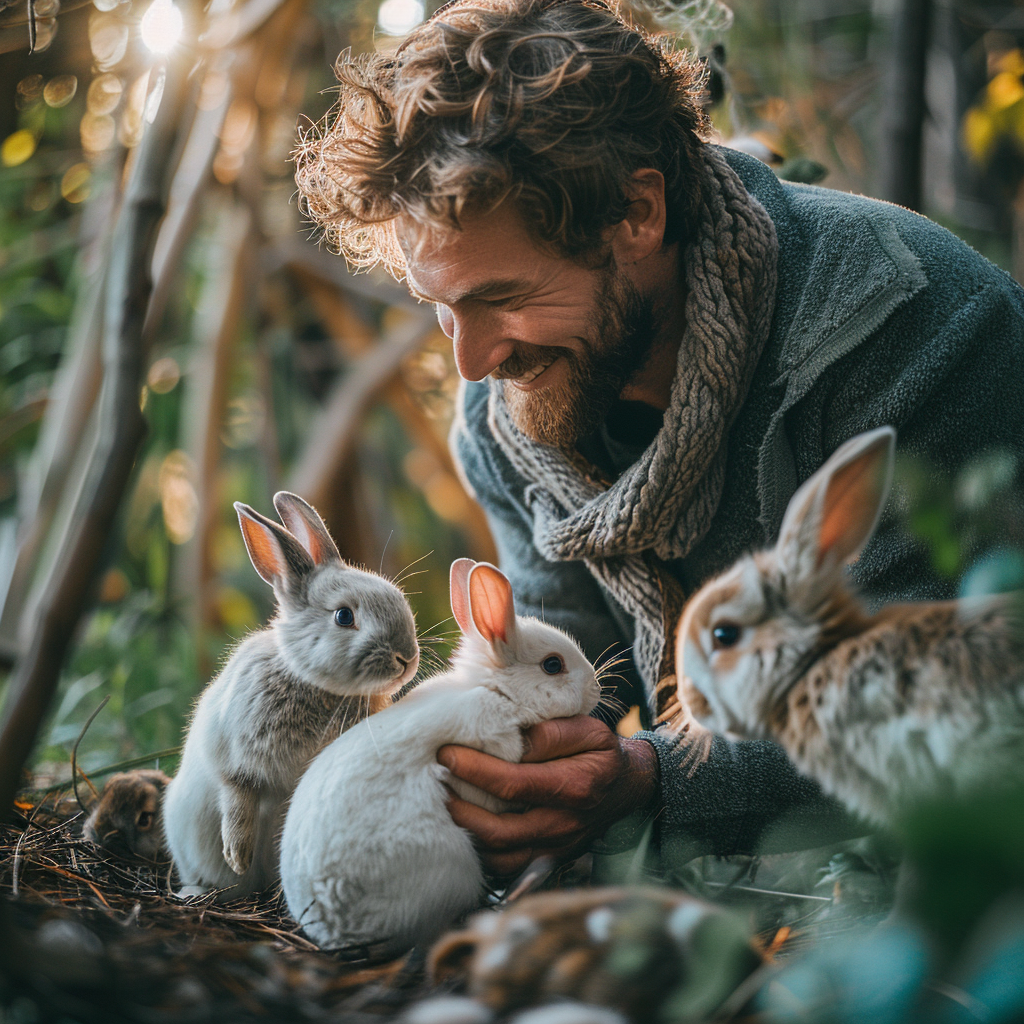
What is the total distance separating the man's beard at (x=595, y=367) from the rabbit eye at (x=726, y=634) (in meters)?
1.01

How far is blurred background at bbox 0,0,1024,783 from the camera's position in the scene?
6.54ft

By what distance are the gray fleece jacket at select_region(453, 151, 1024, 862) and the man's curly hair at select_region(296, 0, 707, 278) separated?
1.20 feet

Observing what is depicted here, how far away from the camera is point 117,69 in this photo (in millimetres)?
2475

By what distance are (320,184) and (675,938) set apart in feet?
5.83

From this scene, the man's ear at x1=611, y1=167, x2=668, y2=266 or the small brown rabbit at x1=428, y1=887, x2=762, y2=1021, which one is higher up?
the man's ear at x1=611, y1=167, x2=668, y2=266

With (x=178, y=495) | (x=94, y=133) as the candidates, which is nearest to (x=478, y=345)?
(x=94, y=133)

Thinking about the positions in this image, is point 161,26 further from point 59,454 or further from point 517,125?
point 59,454

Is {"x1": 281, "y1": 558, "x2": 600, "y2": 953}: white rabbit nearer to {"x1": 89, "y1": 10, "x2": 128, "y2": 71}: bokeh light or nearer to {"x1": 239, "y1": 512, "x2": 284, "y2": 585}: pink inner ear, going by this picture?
{"x1": 239, "y1": 512, "x2": 284, "y2": 585}: pink inner ear

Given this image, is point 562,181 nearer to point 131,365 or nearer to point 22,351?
point 131,365

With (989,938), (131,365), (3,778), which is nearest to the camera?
(989,938)

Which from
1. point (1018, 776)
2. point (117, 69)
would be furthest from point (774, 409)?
point (117, 69)

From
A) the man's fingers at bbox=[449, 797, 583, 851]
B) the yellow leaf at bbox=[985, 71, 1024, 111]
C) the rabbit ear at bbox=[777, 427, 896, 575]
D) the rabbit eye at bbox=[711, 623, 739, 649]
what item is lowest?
the man's fingers at bbox=[449, 797, 583, 851]

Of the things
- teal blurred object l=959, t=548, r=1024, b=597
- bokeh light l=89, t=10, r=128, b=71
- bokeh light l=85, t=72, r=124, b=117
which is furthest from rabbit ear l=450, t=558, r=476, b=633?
bokeh light l=85, t=72, r=124, b=117

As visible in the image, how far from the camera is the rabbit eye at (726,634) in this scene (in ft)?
3.17
